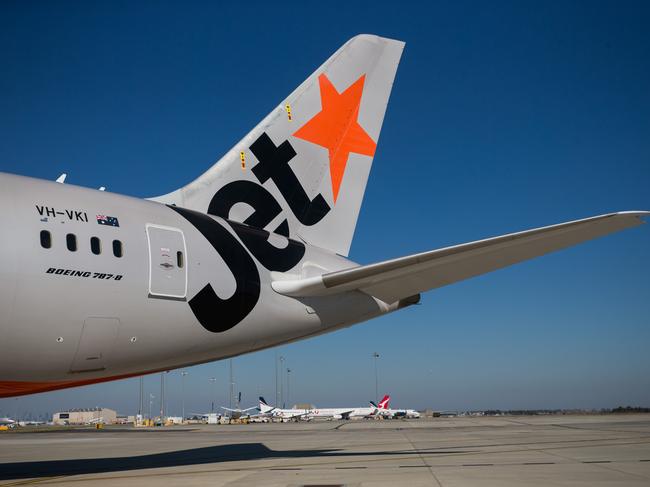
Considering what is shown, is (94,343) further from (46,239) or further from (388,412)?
(388,412)

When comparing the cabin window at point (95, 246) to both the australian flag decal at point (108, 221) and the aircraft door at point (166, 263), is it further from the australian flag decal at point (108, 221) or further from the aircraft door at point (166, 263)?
the aircraft door at point (166, 263)

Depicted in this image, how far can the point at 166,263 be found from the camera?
10922 mm

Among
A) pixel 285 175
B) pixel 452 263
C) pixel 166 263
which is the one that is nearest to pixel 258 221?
pixel 285 175

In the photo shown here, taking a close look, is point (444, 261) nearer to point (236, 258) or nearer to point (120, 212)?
point (236, 258)

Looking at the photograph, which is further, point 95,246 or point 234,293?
point 234,293

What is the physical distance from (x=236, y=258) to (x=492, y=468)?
21.1ft

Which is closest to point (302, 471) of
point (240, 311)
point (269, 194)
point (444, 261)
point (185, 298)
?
point (240, 311)

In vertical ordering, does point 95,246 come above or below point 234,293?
above

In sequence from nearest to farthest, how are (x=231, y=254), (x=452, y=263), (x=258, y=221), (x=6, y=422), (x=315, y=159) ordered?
(x=452, y=263) < (x=231, y=254) < (x=258, y=221) < (x=315, y=159) < (x=6, y=422)

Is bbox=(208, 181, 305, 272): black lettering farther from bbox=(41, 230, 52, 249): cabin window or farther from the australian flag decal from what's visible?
bbox=(41, 230, 52, 249): cabin window

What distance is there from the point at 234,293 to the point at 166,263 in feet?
4.93

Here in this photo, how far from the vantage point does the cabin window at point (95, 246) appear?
9.99 metres

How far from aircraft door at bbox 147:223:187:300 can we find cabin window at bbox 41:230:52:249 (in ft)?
5.69

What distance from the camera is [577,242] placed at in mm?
10352
